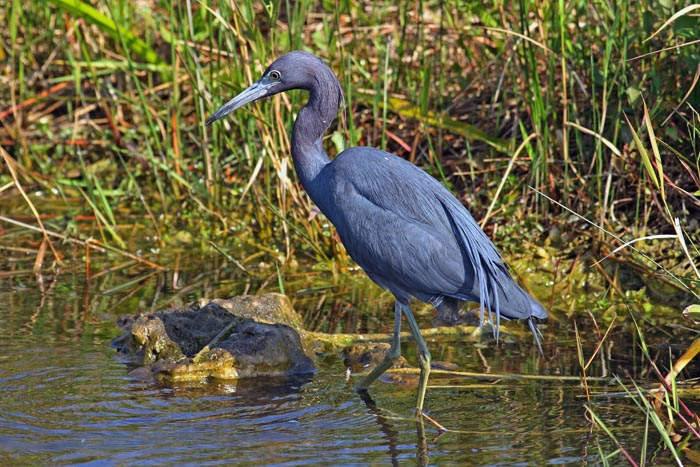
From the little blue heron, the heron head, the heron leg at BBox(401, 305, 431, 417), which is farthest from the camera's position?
the heron head

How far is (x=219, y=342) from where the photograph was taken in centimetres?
492

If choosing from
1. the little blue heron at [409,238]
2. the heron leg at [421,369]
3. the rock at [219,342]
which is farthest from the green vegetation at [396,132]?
the heron leg at [421,369]

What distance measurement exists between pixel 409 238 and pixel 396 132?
8.80ft

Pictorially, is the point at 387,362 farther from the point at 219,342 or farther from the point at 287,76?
the point at 287,76

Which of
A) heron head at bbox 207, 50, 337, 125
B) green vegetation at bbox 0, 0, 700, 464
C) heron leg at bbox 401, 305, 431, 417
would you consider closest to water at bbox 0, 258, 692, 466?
heron leg at bbox 401, 305, 431, 417

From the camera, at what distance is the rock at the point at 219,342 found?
4.76 metres

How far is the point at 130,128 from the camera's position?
7.94 meters

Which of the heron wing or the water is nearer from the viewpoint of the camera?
the water

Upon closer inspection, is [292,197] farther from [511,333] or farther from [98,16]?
[98,16]

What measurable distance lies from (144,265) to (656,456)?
3.64 meters

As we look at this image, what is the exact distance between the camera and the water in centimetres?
380

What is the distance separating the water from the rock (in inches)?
3.8

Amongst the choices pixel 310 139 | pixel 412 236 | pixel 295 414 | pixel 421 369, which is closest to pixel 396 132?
pixel 310 139

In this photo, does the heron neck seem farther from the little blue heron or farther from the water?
the water
